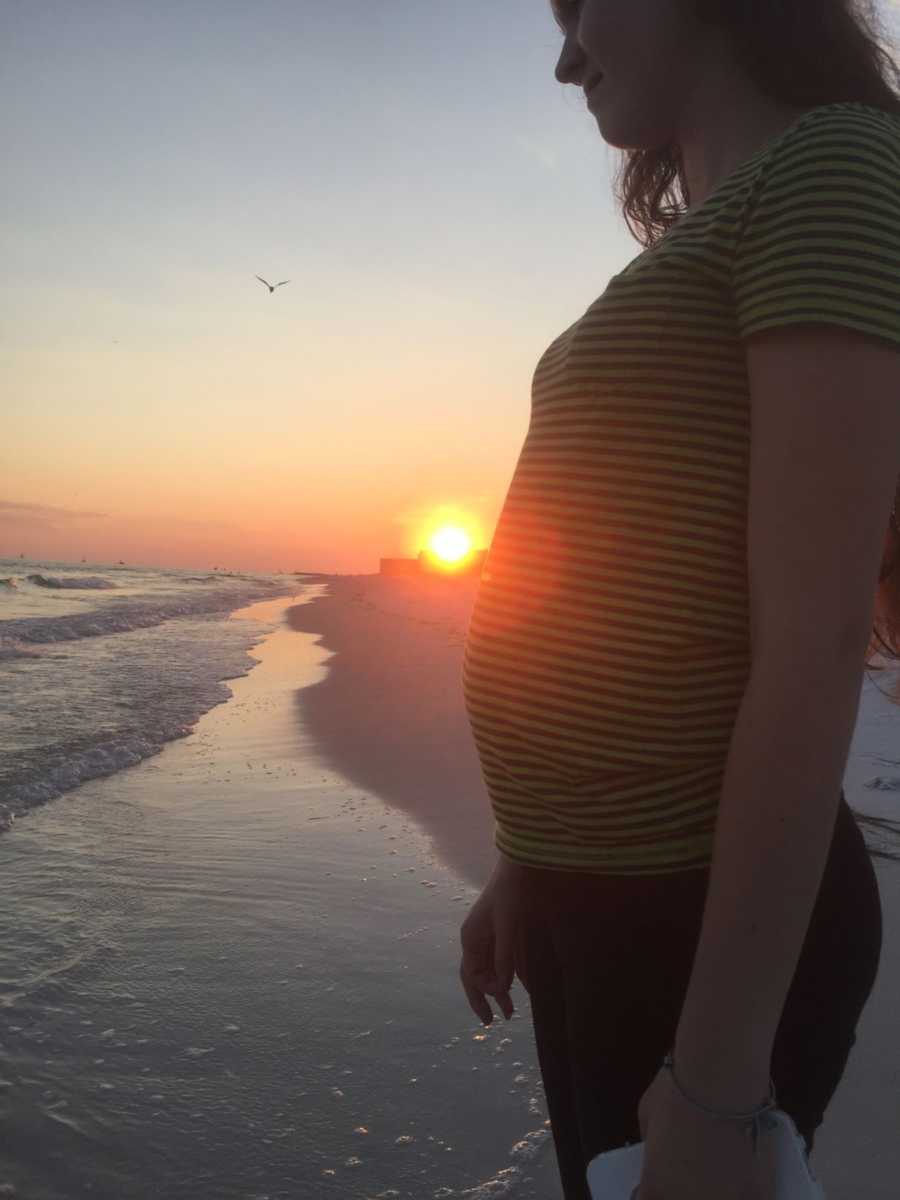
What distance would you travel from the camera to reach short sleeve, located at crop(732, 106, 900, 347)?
0.75 meters

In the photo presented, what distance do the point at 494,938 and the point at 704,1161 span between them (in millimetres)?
560

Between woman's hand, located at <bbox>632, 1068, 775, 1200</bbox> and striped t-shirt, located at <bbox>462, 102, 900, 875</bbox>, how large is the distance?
0.24 meters

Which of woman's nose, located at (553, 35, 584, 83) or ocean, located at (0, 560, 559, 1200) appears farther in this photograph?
ocean, located at (0, 560, 559, 1200)

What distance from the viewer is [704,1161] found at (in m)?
0.74

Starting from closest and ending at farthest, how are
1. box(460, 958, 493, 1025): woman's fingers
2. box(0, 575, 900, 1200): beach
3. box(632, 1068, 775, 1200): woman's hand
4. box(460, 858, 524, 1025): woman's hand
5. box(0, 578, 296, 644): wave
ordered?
box(632, 1068, 775, 1200): woman's hand → box(460, 858, 524, 1025): woman's hand → box(460, 958, 493, 1025): woman's fingers → box(0, 575, 900, 1200): beach → box(0, 578, 296, 644): wave

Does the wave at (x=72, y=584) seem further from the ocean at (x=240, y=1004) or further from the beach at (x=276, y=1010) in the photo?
the beach at (x=276, y=1010)

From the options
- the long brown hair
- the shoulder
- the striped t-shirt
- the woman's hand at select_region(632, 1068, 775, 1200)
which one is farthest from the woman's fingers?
the shoulder

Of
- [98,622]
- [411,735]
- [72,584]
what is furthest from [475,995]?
[72,584]

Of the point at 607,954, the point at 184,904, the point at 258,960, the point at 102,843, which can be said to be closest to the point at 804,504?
the point at 607,954

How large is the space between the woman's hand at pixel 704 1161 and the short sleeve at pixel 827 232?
67 cm

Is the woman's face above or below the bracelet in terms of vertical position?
above

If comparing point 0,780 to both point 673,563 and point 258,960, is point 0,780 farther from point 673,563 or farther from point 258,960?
point 673,563

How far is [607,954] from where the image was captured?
0.98m

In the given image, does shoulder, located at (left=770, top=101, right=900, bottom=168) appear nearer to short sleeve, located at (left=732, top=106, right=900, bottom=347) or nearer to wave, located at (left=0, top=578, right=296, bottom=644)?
short sleeve, located at (left=732, top=106, right=900, bottom=347)
